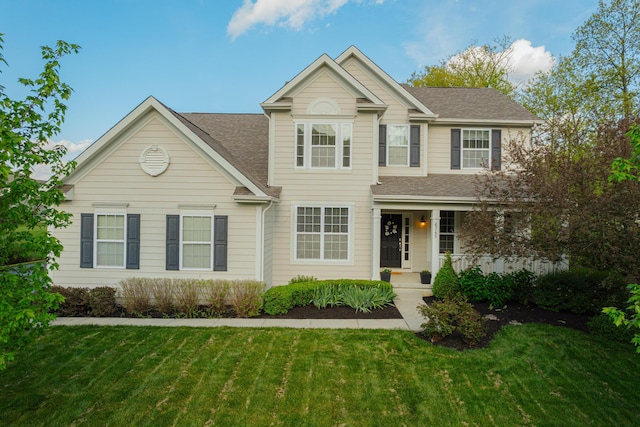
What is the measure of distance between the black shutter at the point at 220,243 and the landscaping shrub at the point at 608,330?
975 centimetres

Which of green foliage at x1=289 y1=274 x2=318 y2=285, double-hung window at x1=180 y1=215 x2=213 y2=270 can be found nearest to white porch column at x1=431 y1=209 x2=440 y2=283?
green foliage at x1=289 y1=274 x2=318 y2=285

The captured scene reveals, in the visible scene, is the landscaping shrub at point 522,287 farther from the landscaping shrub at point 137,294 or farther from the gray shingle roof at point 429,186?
the landscaping shrub at point 137,294

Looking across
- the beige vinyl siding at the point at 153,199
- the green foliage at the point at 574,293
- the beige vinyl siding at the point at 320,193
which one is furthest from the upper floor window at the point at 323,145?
the green foliage at the point at 574,293

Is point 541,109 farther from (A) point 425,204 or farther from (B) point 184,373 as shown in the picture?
(B) point 184,373

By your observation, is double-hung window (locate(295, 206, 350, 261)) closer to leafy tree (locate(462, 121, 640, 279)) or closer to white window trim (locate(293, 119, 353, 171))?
white window trim (locate(293, 119, 353, 171))

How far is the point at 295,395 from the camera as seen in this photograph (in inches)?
218

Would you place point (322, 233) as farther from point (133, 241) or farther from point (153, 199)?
point (133, 241)

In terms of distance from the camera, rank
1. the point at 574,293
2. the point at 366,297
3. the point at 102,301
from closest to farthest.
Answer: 1. the point at 102,301
2. the point at 574,293
3. the point at 366,297

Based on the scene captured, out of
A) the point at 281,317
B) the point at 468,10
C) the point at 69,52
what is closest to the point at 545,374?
the point at 281,317

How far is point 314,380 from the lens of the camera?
19.4 feet

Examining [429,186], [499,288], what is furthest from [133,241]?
[499,288]

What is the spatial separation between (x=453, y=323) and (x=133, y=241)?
929 centimetres

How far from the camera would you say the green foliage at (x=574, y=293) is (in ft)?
30.0

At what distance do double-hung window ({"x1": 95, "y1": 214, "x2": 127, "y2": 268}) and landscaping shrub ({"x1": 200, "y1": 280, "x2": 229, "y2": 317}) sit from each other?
2921mm
